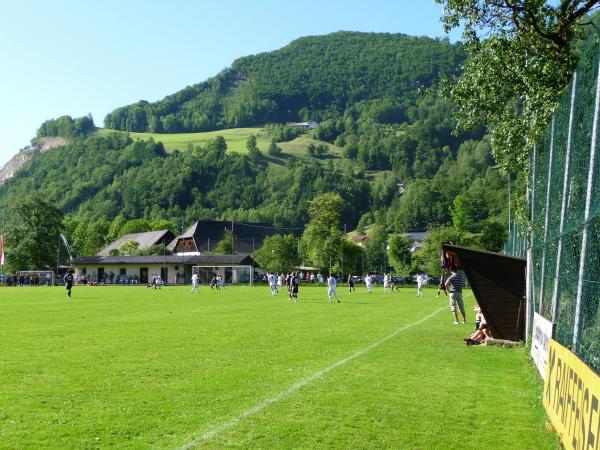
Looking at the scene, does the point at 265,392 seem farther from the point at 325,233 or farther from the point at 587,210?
the point at 325,233

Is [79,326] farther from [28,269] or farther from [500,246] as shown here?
[28,269]

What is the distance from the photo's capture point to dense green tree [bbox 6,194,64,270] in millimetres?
110025

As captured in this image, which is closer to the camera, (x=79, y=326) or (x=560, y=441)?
(x=560, y=441)

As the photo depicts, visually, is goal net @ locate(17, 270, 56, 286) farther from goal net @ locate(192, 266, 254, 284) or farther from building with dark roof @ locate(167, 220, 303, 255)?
building with dark roof @ locate(167, 220, 303, 255)

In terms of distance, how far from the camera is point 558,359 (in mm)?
7348

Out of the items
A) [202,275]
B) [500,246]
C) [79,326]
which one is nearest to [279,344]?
[79,326]

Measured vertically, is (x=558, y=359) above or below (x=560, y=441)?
above

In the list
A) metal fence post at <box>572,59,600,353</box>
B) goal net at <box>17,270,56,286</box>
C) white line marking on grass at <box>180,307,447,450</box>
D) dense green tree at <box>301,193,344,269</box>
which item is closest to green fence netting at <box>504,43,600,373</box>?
metal fence post at <box>572,59,600,353</box>

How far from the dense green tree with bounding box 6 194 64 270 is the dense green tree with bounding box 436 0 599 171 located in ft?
339

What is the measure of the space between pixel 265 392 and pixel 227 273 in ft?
287

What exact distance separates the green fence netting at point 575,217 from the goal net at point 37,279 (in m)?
84.1

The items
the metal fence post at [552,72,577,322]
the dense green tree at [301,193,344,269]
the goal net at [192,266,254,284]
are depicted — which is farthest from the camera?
the dense green tree at [301,193,344,269]

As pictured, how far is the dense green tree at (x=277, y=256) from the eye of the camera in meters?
99.5

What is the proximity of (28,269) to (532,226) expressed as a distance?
109 meters
